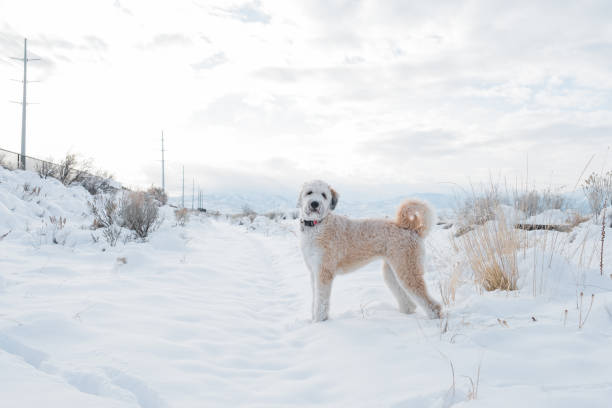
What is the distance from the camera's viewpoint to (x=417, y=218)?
3658 mm

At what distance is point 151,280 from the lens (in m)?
4.79

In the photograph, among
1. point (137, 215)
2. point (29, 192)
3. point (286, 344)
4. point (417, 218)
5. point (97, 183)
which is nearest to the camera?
point (286, 344)

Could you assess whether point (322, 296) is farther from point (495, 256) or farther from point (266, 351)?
point (495, 256)

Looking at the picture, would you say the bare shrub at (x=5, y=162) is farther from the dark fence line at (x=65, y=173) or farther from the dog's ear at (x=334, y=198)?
the dog's ear at (x=334, y=198)

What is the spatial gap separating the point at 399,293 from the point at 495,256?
4.74ft

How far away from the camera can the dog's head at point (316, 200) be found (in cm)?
389

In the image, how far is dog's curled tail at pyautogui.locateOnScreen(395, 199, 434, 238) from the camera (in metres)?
3.64

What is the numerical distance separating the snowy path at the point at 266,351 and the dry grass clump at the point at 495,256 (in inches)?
18.5

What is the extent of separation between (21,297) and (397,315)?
379 centimetres

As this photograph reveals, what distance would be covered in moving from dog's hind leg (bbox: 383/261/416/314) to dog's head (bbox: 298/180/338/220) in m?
0.97

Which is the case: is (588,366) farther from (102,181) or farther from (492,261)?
(102,181)

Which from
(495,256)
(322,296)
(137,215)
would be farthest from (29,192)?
(495,256)

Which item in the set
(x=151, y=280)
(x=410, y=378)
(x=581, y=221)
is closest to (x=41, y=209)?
(x=151, y=280)

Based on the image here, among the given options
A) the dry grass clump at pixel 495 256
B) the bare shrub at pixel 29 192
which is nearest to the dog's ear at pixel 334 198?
the dry grass clump at pixel 495 256
